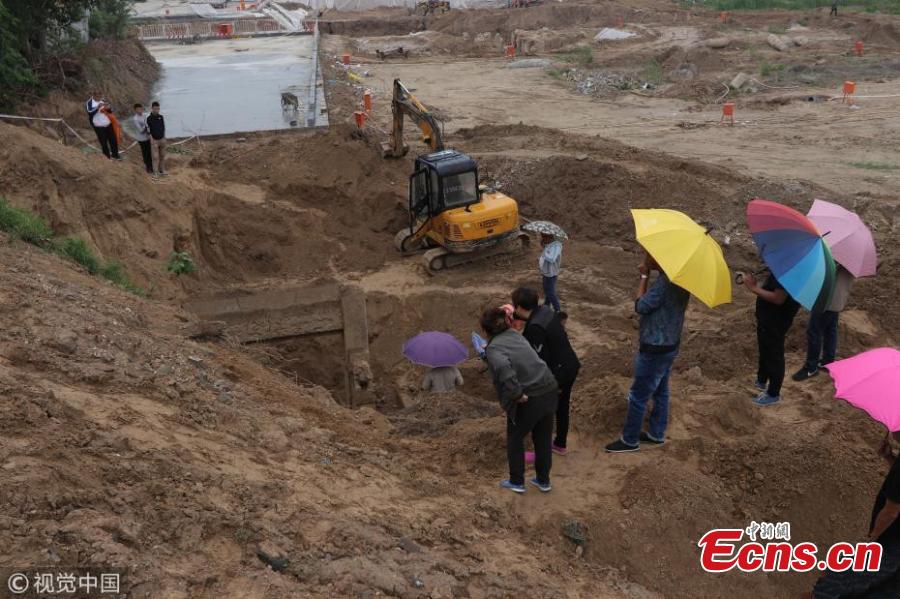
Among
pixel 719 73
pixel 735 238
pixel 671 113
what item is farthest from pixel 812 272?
pixel 719 73

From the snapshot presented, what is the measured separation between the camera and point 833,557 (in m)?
5.49

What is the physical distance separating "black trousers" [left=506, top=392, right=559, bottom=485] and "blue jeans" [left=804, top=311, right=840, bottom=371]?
408cm

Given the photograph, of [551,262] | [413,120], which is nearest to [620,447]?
[551,262]

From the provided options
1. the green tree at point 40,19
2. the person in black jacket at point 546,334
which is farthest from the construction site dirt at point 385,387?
the green tree at point 40,19

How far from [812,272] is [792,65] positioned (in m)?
26.1

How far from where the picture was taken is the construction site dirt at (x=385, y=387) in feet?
14.7

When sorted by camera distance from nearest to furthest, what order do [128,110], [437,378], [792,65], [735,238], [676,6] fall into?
[437,378], [735,238], [128,110], [792,65], [676,6]

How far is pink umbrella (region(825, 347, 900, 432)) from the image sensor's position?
15.0ft

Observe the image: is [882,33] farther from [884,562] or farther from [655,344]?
[884,562]

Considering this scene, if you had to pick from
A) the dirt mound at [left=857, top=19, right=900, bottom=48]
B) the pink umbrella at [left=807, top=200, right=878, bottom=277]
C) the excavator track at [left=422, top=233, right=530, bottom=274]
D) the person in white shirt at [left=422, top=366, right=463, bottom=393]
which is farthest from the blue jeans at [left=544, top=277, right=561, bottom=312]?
the dirt mound at [left=857, top=19, right=900, bottom=48]

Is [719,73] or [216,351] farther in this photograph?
[719,73]

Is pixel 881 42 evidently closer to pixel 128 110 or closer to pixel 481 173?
pixel 481 173

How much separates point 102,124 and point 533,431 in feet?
38.1

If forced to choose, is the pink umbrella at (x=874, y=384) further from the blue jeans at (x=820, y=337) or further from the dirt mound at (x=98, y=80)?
the dirt mound at (x=98, y=80)
